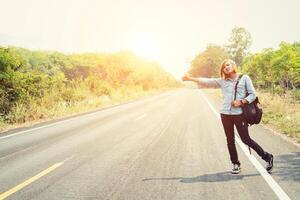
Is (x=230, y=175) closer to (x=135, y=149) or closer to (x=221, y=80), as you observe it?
(x=221, y=80)

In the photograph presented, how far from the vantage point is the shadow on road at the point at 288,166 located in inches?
252

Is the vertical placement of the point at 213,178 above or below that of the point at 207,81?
below

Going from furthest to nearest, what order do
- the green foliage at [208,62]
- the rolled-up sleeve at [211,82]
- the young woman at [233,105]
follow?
the green foliage at [208,62], the rolled-up sleeve at [211,82], the young woman at [233,105]

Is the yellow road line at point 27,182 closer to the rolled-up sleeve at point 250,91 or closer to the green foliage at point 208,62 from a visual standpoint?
the rolled-up sleeve at point 250,91

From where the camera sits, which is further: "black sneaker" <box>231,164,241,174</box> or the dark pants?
the dark pants

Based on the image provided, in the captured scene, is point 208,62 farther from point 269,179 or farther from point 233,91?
point 269,179

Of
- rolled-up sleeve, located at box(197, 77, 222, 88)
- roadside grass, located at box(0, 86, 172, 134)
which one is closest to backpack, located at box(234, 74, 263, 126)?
rolled-up sleeve, located at box(197, 77, 222, 88)

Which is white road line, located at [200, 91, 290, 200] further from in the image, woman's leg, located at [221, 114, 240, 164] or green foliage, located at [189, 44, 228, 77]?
Answer: green foliage, located at [189, 44, 228, 77]

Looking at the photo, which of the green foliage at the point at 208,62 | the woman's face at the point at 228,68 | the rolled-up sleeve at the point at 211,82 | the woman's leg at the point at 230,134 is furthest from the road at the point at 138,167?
the green foliage at the point at 208,62

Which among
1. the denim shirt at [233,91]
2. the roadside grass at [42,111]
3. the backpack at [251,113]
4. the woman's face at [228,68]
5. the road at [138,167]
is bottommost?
the roadside grass at [42,111]

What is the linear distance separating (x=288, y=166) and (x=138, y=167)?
9.20ft

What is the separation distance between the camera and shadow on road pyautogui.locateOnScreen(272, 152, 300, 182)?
6398mm

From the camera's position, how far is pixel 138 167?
285 inches

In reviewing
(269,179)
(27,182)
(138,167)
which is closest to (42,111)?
(138,167)
